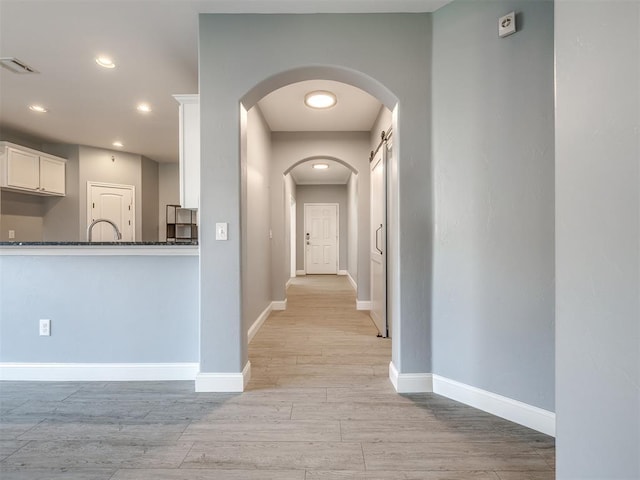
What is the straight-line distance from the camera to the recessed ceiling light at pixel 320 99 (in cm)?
332

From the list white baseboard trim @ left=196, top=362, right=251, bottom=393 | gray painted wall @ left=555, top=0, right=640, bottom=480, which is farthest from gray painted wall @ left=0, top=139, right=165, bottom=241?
gray painted wall @ left=555, top=0, right=640, bottom=480

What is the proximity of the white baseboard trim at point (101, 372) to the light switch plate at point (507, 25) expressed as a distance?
9.82 ft

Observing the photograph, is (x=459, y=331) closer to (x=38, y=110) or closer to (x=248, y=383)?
(x=248, y=383)

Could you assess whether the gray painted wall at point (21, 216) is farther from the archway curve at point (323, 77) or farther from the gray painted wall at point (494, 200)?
the gray painted wall at point (494, 200)

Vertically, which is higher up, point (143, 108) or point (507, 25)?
point (143, 108)

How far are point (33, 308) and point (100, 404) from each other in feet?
3.30

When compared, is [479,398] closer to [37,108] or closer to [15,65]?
[15,65]

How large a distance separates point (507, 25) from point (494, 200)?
3.32 feet

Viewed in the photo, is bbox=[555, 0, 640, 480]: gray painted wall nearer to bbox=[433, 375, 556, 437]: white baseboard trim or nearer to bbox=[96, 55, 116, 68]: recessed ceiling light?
bbox=[433, 375, 556, 437]: white baseboard trim

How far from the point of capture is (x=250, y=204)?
3.32 meters

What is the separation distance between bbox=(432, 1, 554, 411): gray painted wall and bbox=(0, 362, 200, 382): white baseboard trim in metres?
1.92

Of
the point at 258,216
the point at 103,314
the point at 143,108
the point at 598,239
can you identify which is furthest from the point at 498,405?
the point at 143,108

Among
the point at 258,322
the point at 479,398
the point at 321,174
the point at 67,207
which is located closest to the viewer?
the point at 479,398

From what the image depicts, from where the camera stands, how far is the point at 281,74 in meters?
2.16
